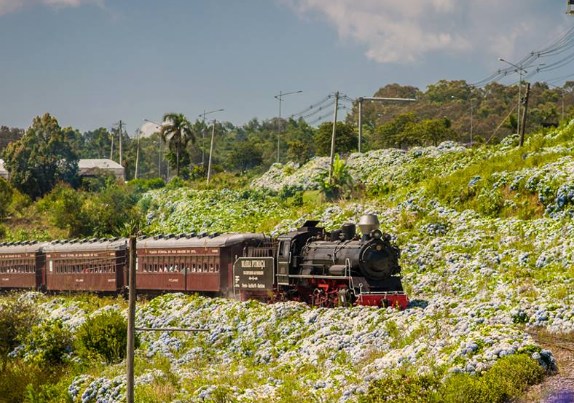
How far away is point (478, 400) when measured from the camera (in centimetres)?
1786

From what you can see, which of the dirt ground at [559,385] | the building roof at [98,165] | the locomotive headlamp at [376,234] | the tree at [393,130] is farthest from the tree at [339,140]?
the dirt ground at [559,385]

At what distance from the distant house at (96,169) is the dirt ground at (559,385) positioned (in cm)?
9411

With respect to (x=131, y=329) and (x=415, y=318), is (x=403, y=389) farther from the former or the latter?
(x=131, y=329)

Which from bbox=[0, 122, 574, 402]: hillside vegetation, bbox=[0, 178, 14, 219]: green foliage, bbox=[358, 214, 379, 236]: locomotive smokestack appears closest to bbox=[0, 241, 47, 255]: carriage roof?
bbox=[0, 122, 574, 402]: hillside vegetation

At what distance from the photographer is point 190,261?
134 feet

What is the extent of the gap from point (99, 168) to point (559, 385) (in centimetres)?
9883

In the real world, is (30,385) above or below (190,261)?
below

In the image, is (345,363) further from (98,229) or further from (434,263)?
(98,229)

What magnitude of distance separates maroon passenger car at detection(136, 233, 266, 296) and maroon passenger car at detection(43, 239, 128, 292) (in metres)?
1.53

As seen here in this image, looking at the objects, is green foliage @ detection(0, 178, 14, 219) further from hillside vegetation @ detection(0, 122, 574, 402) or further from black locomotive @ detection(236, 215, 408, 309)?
black locomotive @ detection(236, 215, 408, 309)

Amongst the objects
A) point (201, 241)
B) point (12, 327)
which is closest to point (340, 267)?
point (201, 241)

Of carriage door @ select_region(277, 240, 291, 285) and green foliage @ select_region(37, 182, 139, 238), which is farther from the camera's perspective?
green foliage @ select_region(37, 182, 139, 238)

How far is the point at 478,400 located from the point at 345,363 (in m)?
6.75

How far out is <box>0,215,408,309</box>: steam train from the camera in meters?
30.7
